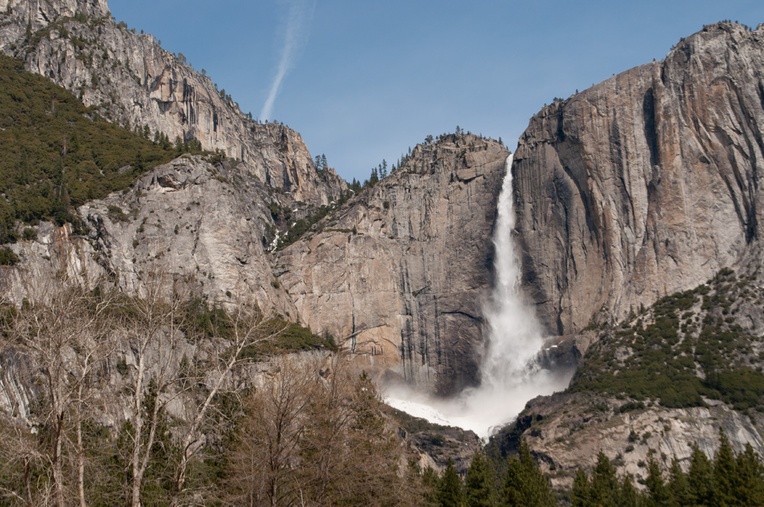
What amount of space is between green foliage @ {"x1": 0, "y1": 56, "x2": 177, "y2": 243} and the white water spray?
50621 millimetres

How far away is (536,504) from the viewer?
2544 inches

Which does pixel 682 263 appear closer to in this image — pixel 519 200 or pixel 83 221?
pixel 519 200

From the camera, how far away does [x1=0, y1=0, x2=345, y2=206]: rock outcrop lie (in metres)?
150

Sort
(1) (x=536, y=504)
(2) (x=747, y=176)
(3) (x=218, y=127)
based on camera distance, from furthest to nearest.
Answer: (3) (x=218, y=127) < (2) (x=747, y=176) < (1) (x=536, y=504)

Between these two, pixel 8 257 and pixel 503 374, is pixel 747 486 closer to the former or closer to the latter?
pixel 8 257

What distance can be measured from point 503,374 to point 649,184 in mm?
34836

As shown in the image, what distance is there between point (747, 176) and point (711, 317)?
22.4 m

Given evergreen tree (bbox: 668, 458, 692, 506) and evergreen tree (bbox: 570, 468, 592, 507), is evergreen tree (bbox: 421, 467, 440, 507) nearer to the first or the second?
evergreen tree (bbox: 570, 468, 592, 507)

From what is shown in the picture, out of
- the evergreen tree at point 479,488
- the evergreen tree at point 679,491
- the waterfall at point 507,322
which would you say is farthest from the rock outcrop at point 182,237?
the evergreen tree at point 679,491

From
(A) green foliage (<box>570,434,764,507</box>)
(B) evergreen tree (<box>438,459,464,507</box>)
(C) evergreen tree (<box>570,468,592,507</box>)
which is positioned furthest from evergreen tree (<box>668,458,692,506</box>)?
(B) evergreen tree (<box>438,459,464,507</box>)

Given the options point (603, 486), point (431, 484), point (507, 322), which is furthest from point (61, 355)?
point (507, 322)

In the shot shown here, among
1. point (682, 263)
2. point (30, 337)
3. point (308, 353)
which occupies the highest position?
point (682, 263)

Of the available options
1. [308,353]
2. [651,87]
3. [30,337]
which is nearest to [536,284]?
[651,87]

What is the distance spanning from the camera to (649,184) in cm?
13550
